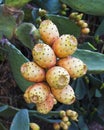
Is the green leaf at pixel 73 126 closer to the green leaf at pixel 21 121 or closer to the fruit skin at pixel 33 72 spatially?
the green leaf at pixel 21 121

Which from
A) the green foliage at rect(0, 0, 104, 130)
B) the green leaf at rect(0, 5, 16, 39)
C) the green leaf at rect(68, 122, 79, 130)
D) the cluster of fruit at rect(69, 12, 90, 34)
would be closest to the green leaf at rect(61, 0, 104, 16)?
the green foliage at rect(0, 0, 104, 130)

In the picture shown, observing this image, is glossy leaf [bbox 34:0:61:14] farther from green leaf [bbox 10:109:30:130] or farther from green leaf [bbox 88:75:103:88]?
green leaf [bbox 10:109:30:130]

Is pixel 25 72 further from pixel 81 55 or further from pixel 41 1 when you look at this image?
pixel 41 1

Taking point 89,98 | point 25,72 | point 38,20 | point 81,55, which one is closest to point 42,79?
point 25,72

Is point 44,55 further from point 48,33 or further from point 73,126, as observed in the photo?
point 73,126

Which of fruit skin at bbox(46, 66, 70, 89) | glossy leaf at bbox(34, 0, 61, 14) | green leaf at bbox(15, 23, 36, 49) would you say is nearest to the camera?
fruit skin at bbox(46, 66, 70, 89)

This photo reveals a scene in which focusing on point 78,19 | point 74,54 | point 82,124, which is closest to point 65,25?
point 78,19
